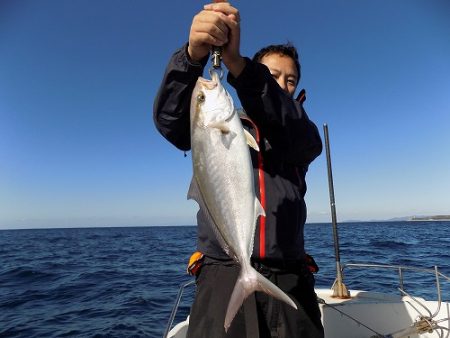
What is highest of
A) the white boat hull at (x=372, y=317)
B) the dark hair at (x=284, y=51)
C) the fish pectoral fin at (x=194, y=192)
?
the dark hair at (x=284, y=51)

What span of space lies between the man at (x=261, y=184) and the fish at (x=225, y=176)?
0.17m

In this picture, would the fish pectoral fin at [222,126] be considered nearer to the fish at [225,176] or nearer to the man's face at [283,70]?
the fish at [225,176]

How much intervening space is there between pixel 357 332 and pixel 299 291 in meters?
3.64

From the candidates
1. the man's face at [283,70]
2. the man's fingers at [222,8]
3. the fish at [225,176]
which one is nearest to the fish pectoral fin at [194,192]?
the fish at [225,176]

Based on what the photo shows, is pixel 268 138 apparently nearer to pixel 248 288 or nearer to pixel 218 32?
pixel 218 32

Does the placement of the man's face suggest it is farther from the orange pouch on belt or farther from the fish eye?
the orange pouch on belt

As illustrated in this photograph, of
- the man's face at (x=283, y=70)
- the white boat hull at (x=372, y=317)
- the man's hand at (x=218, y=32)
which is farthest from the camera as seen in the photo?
the white boat hull at (x=372, y=317)

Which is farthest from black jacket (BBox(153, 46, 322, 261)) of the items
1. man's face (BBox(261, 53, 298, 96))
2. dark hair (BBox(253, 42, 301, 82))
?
dark hair (BBox(253, 42, 301, 82))

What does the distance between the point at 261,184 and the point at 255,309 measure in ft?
2.58

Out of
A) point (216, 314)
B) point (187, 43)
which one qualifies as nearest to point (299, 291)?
point (216, 314)

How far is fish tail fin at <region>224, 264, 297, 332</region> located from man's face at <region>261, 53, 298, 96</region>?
167cm

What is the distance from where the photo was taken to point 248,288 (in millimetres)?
1829

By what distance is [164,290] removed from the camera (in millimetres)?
12742

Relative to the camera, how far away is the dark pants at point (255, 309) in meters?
2.00
